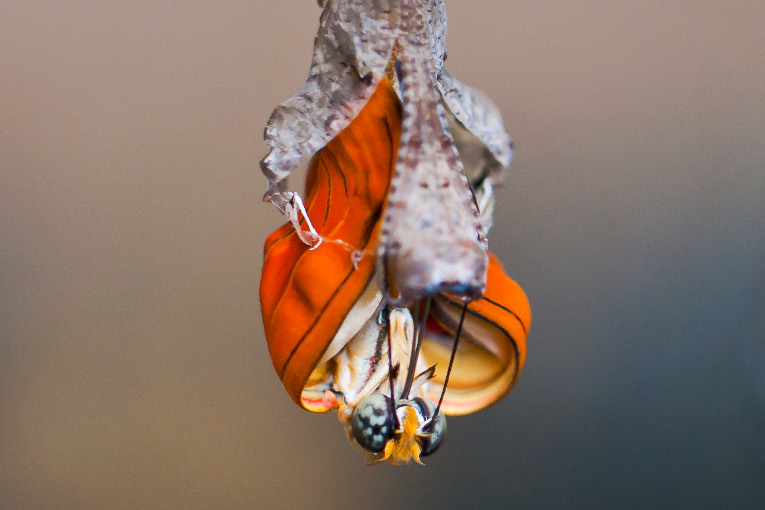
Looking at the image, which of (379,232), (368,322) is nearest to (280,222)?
(368,322)

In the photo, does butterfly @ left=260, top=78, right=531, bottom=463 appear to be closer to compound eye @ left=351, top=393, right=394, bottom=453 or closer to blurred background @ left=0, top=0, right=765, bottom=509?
compound eye @ left=351, top=393, right=394, bottom=453

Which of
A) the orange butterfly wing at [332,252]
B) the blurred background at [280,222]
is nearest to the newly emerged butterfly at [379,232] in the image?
the orange butterfly wing at [332,252]

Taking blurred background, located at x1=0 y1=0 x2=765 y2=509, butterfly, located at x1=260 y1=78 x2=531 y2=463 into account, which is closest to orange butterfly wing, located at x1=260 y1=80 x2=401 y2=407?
butterfly, located at x1=260 y1=78 x2=531 y2=463

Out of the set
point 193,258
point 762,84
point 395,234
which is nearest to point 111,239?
point 193,258

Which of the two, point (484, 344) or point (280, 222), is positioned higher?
point (280, 222)

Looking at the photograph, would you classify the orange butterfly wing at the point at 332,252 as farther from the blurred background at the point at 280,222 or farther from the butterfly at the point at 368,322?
the blurred background at the point at 280,222

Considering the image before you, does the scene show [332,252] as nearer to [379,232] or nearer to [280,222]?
[379,232]

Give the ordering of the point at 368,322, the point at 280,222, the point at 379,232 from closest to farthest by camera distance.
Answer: the point at 379,232 → the point at 368,322 → the point at 280,222

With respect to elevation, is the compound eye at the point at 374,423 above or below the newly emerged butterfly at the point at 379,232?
below
